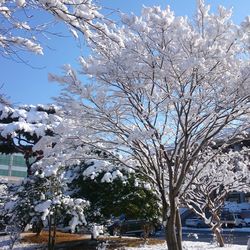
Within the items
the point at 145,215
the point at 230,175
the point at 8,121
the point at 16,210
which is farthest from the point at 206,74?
the point at 8,121

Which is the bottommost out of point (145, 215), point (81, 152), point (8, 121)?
point (145, 215)

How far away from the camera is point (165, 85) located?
8.12 m

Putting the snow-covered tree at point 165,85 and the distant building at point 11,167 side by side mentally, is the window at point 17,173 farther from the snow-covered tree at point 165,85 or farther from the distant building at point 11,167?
the snow-covered tree at point 165,85

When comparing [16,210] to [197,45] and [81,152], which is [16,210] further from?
[197,45]

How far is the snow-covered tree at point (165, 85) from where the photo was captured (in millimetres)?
7512

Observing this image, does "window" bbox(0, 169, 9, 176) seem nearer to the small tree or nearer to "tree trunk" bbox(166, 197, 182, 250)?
the small tree

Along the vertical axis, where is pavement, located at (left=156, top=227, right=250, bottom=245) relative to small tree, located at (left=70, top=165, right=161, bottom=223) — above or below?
below

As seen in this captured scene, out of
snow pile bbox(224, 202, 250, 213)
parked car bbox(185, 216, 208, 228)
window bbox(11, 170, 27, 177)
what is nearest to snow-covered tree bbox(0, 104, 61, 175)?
parked car bbox(185, 216, 208, 228)

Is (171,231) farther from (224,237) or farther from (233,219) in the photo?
(233,219)

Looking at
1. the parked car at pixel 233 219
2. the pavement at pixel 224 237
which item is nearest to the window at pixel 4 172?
the parked car at pixel 233 219

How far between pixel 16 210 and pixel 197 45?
881cm

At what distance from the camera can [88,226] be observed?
13391 millimetres

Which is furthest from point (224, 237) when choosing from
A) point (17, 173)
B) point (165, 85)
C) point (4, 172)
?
point (4, 172)

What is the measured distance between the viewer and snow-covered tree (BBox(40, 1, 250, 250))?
751cm
